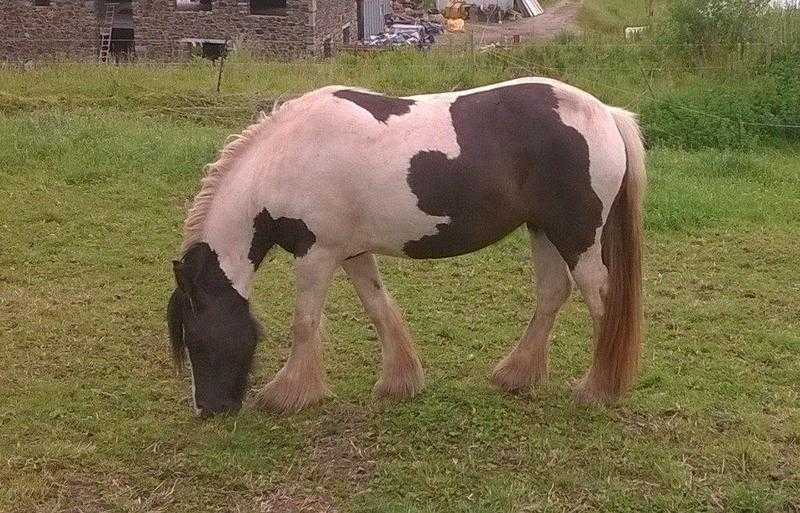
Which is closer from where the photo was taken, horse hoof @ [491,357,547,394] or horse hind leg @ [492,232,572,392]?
horse hind leg @ [492,232,572,392]

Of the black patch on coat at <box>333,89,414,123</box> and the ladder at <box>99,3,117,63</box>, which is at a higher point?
the ladder at <box>99,3,117,63</box>

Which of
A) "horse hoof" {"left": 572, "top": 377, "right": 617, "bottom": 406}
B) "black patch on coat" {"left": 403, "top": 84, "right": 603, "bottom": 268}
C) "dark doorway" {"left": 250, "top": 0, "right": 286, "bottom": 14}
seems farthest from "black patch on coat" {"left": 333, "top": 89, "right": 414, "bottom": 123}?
"dark doorway" {"left": 250, "top": 0, "right": 286, "bottom": 14}

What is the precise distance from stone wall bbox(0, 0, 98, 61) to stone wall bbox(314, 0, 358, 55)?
5.52 metres

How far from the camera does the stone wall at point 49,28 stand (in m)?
19.7

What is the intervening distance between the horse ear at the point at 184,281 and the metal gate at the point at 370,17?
22.1 m

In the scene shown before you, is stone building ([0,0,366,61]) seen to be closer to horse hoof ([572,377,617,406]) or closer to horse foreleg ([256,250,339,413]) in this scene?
horse foreleg ([256,250,339,413])

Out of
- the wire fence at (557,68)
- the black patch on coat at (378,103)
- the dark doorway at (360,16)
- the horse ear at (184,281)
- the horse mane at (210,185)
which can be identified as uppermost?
the dark doorway at (360,16)

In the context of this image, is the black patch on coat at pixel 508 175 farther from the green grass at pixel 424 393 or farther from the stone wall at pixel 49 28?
the stone wall at pixel 49 28

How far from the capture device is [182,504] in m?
3.28

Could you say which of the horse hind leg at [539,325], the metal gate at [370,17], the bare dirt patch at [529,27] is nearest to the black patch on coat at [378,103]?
the horse hind leg at [539,325]

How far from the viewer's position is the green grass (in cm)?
337

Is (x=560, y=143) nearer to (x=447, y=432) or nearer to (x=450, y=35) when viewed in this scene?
(x=447, y=432)

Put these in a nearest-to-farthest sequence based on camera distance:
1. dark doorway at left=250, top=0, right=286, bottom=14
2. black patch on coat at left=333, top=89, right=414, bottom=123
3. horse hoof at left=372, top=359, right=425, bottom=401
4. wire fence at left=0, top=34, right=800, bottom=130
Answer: black patch on coat at left=333, top=89, right=414, bottom=123
horse hoof at left=372, top=359, right=425, bottom=401
wire fence at left=0, top=34, right=800, bottom=130
dark doorway at left=250, top=0, right=286, bottom=14

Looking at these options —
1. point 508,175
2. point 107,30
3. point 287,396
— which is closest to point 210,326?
point 287,396
